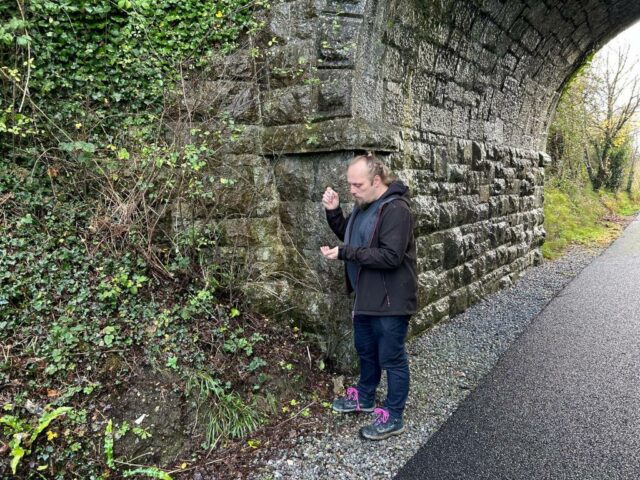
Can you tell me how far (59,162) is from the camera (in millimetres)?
3787

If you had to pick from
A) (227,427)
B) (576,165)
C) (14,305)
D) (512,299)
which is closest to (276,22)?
(14,305)

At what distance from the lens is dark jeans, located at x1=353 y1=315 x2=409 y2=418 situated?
299cm

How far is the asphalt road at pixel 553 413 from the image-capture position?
2703mm

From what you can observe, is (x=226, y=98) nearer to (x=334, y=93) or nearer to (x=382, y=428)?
(x=334, y=93)

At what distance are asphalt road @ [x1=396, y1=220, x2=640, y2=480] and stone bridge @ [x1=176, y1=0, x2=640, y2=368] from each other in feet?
3.54

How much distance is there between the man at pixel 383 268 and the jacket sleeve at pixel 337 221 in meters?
0.16

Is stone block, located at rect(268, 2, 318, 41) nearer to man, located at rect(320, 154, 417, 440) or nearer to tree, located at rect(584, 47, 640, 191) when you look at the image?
man, located at rect(320, 154, 417, 440)

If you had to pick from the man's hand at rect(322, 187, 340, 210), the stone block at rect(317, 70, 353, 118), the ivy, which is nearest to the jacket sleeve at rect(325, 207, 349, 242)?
the man's hand at rect(322, 187, 340, 210)

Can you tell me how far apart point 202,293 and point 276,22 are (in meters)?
2.37

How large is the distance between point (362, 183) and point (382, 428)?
65.3 inches

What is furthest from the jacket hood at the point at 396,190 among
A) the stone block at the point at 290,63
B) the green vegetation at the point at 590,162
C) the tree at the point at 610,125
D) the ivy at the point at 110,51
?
the tree at the point at 610,125

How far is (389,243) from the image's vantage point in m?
2.84

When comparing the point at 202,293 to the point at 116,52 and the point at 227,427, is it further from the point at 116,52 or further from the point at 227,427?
the point at 116,52

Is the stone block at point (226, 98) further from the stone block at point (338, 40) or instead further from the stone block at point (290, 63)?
the stone block at point (338, 40)
